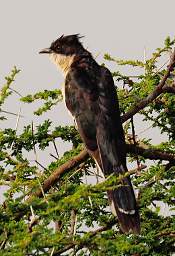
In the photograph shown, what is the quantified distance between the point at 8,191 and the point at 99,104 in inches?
103

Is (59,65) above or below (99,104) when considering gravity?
above

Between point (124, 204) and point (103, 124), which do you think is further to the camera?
point (103, 124)

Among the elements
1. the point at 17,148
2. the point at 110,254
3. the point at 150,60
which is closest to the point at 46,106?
the point at 17,148

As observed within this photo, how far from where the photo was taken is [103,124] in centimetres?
707

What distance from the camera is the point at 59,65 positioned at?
29.3 feet

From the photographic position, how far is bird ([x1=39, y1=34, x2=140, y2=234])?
21.0ft

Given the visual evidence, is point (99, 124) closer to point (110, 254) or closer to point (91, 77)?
point (91, 77)

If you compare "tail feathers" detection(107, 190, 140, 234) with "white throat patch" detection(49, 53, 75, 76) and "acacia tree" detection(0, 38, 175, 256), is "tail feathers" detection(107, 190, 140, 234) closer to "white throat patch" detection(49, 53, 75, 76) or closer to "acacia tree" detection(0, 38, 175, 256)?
"acacia tree" detection(0, 38, 175, 256)

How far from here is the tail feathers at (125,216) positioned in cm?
612

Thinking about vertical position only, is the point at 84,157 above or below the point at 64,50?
below

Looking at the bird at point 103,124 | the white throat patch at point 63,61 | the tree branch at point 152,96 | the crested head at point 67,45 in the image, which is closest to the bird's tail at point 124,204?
the bird at point 103,124

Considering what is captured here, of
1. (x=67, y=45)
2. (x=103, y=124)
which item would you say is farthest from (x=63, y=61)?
(x=103, y=124)

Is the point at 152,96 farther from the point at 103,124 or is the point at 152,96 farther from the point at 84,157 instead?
the point at 103,124

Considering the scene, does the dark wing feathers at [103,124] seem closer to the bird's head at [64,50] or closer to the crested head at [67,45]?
the bird's head at [64,50]
